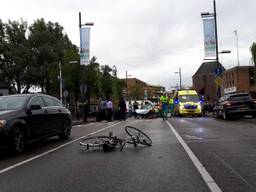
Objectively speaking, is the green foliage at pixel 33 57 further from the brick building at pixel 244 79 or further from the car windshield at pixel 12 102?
the car windshield at pixel 12 102

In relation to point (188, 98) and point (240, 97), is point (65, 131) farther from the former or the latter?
point (188, 98)

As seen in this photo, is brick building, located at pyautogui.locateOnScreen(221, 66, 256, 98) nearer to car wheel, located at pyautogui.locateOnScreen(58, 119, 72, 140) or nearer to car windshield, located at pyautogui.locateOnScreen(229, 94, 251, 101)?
car windshield, located at pyautogui.locateOnScreen(229, 94, 251, 101)

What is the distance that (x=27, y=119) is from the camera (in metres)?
10.9

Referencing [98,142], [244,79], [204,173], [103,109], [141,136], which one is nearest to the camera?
[204,173]

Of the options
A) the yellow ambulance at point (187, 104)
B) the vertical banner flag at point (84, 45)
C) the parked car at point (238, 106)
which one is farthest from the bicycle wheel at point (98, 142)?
the yellow ambulance at point (187, 104)

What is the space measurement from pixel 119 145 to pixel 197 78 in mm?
126038

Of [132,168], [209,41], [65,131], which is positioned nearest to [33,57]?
[209,41]

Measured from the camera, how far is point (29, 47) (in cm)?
5897

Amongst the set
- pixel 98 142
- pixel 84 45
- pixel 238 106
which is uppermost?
pixel 84 45

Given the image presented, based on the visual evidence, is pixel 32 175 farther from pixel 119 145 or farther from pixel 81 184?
pixel 119 145

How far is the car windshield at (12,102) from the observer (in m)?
11.0

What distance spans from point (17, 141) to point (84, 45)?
19.5 m

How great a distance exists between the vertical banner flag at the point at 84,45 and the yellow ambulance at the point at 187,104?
8.82 metres

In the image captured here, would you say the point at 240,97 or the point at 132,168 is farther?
the point at 240,97
